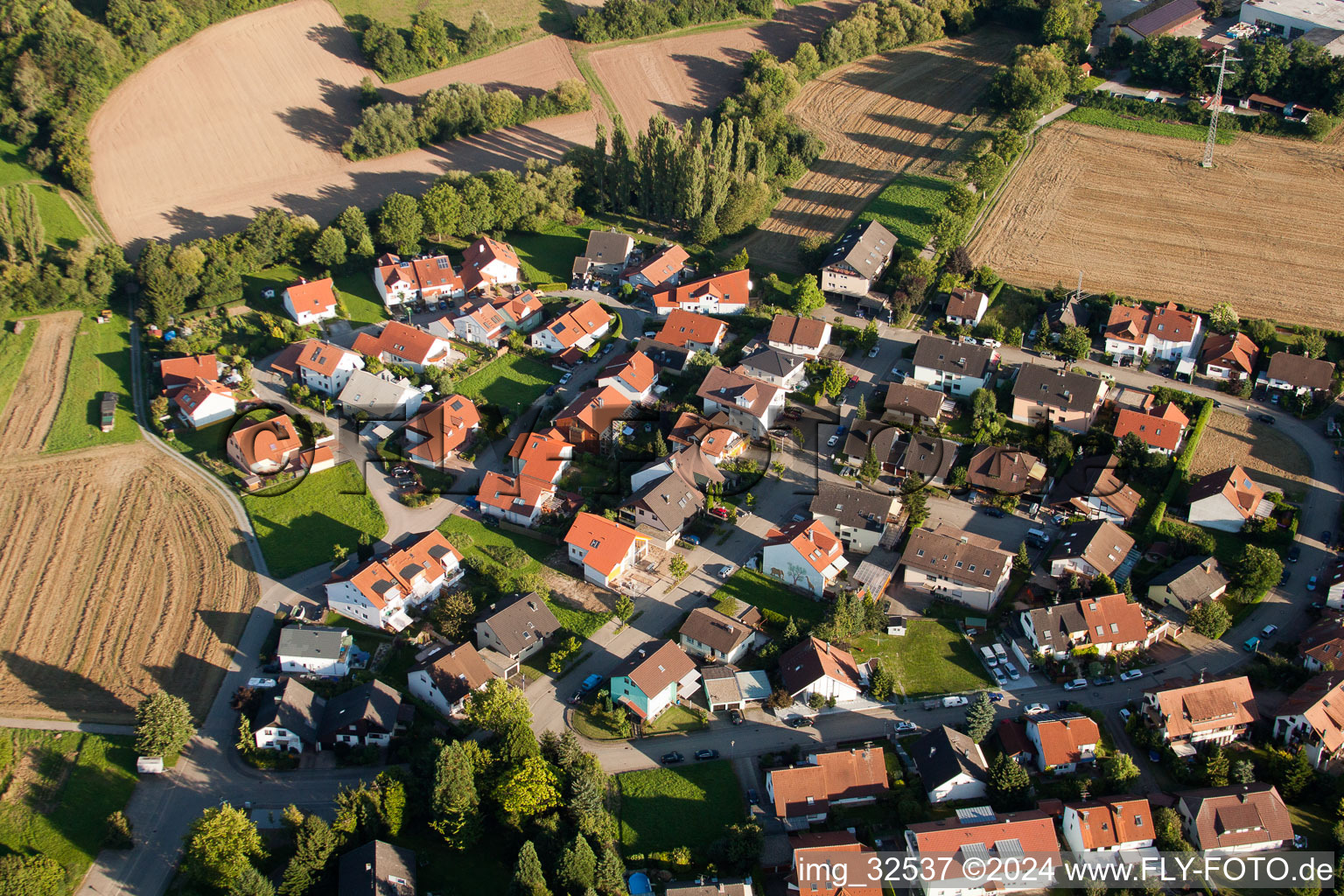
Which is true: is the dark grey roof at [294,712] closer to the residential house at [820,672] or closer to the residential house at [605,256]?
the residential house at [820,672]

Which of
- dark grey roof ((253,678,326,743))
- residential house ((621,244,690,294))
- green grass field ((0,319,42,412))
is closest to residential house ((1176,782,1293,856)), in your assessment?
dark grey roof ((253,678,326,743))

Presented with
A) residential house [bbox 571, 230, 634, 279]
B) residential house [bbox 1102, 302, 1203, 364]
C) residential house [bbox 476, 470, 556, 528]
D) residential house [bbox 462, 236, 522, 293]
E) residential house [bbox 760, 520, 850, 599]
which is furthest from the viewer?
residential house [bbox 571, 230, 634, 279]

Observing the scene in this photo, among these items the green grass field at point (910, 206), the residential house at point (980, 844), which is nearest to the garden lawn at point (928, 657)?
the residential house at point (980, 844)

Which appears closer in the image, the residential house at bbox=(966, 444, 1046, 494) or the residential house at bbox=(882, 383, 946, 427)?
the residential house at bbox=(966, 444, 1046, 494)

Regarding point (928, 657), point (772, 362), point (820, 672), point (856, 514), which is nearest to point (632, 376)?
point (772, 362)

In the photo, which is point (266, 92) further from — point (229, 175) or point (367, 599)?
point (367, 599)

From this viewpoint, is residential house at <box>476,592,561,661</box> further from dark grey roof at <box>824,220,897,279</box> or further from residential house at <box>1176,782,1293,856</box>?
dark grey roof at <box>824,220,897,279</box>
